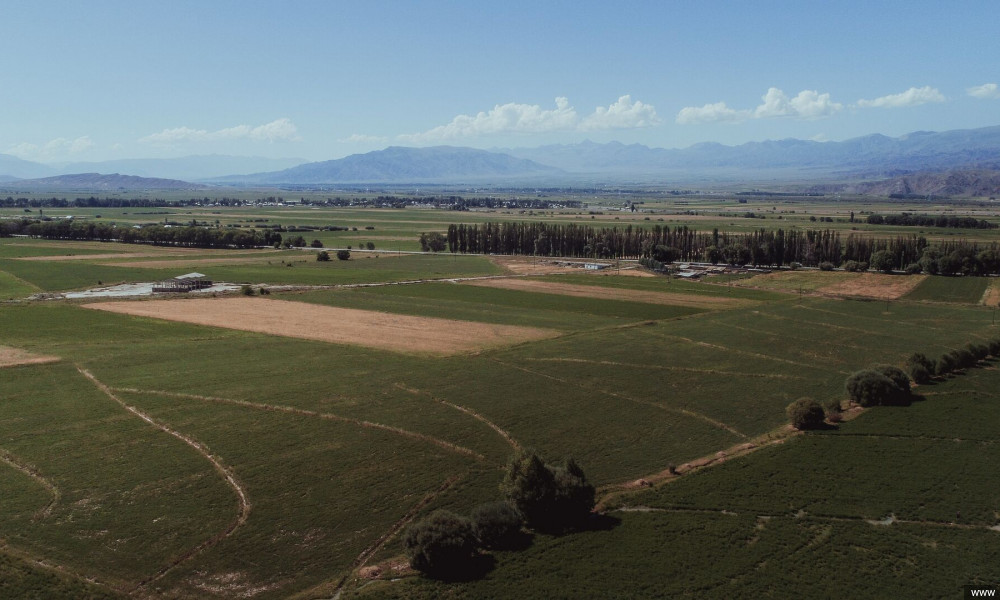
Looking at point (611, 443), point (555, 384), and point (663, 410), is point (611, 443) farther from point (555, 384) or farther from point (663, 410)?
point (555, 384)

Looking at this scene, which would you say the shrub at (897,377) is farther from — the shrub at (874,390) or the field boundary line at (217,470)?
the field boundary line at (217,470)

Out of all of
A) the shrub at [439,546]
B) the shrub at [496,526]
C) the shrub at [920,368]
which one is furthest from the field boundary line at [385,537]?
the shrub at [920,368]

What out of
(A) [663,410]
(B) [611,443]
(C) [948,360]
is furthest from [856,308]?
(B) [611,443]

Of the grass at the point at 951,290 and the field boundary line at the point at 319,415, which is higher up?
the grass at the point at 951,290

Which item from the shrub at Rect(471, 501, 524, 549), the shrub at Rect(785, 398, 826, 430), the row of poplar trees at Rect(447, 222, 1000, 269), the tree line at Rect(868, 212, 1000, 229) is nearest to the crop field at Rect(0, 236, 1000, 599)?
the shrub at Rect(785, 398, 826, 430)

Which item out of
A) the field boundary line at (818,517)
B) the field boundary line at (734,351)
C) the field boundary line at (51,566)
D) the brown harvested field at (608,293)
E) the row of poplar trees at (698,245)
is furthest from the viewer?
the row of poplar trees at (698,245)

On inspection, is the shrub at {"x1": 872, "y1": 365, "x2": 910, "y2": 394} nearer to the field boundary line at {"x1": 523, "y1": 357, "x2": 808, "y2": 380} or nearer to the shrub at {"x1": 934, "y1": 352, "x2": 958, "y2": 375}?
the field boundary line at {"x1": 523, "y1": 357, "x2": 808, "y2": 380}

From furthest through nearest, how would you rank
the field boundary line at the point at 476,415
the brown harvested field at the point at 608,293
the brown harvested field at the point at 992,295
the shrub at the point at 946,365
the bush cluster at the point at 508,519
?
1. the brown harvested field at the point at 992,295
2. the brown harvested field at the point at 608,293
3. the shrub at the point at 946,365
4. the field boundary line at the point at 476,415
5. the bush cluster at the point at 508,519
